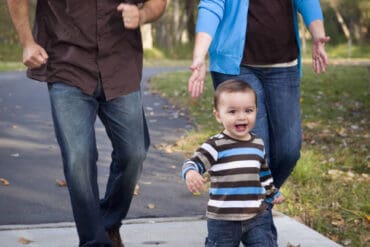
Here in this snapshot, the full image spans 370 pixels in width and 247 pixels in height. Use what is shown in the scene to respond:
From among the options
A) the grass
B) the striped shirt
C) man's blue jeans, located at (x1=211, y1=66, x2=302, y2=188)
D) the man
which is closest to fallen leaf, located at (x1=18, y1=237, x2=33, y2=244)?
the man

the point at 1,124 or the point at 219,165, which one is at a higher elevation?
the point at 219,165

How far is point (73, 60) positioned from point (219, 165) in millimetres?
990

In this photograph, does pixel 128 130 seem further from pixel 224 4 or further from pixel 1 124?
pixel 1 124

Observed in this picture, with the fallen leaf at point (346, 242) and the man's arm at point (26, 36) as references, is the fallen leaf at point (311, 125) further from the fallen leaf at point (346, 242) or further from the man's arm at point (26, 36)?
the man's arm at point (26, 36)

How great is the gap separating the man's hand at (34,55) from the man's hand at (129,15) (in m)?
0.44

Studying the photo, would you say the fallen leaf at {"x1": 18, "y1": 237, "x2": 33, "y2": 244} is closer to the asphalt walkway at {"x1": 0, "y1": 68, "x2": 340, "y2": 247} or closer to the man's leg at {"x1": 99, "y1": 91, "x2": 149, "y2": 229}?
the asphalt walkway at {"x1": 0, "y1": 68, "x2": 340, "y2": 247}

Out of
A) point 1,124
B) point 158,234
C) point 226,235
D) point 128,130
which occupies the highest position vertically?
point 128,130

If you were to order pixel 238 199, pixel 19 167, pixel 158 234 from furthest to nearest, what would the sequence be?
pixel 19 167 → pixel 158 234 → pixel 238 199

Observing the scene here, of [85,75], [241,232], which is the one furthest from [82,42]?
[241,232]

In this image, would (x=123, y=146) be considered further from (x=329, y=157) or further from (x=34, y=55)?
(x=329, y=157)

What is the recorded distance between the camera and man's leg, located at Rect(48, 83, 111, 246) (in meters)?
4.21

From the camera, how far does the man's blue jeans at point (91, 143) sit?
13.8 ft

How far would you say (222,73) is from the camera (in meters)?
4.46

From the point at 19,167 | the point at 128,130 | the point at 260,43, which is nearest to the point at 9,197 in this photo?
the point at 19,167
